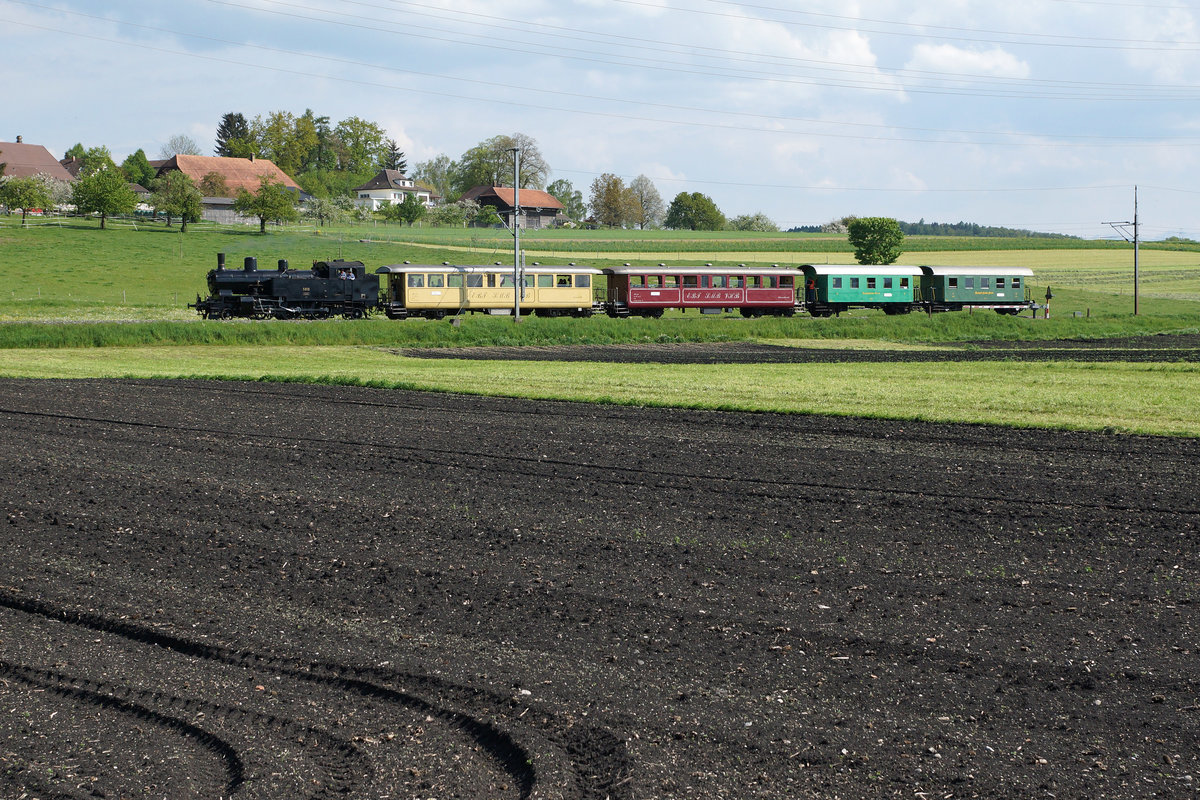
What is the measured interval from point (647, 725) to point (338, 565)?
4.26 metres

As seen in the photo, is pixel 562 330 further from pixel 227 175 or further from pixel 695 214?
pixel 695 214

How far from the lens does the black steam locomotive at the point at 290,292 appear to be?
48562mm

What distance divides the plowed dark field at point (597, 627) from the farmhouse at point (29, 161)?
141 m

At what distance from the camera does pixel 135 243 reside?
91.2m

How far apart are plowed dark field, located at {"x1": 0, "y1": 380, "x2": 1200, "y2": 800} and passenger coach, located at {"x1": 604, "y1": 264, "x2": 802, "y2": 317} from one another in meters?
41.0

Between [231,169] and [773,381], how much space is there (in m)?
118

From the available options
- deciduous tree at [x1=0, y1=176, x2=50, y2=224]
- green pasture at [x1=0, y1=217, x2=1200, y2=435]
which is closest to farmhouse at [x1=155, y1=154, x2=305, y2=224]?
deciduous tree at [x1=0, y1=176, x2=50, y2=224]

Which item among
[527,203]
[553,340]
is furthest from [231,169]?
[553,340]

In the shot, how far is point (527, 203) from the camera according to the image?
145875 mm

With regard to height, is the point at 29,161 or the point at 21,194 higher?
the point at 29,161

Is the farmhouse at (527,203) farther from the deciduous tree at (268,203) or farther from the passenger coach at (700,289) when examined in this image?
the passenger coach at (700,289)

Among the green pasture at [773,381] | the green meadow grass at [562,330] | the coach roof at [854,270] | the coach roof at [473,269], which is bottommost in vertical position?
the green pasture at [773,381]

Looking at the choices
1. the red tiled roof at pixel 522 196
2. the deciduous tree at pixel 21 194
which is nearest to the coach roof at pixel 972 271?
the deciduous tree at pixel 21 194

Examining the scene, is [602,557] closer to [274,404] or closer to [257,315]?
[274,404]
